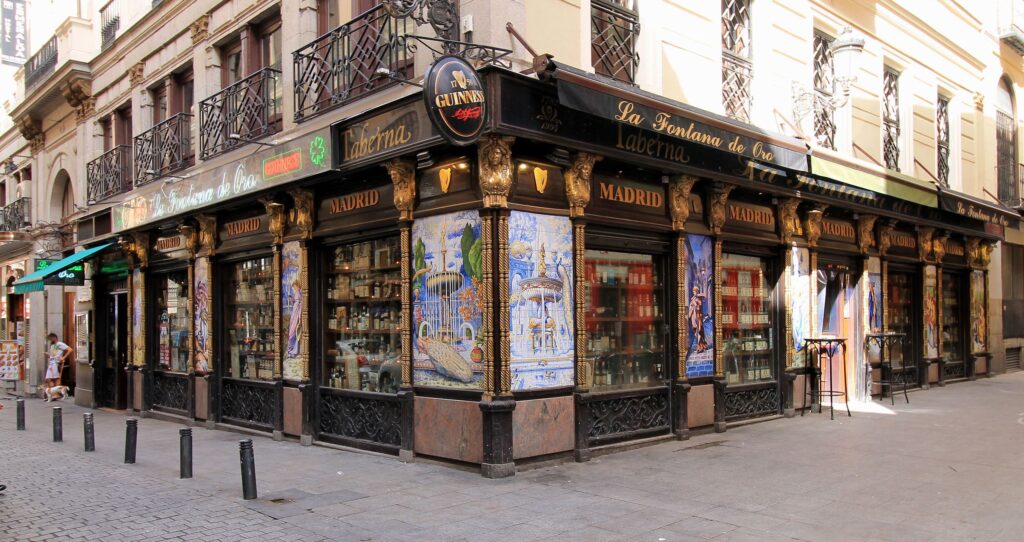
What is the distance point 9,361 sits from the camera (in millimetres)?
21047

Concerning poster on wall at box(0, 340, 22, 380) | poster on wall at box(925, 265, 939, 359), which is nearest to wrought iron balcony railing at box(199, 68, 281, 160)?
poster on wall at box(0, 340, 22, 380)

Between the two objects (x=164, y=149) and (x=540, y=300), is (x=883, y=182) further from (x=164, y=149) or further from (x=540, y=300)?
(x=164, y=149)

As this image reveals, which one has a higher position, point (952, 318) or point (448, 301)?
point (448, 301)

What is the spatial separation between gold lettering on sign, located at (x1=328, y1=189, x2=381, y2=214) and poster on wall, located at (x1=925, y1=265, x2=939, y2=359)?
13099 millimetres

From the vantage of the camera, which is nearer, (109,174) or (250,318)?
(250,318)

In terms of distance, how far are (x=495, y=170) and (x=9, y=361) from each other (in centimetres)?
1899

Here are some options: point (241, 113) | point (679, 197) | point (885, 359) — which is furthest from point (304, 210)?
point (885, 359)

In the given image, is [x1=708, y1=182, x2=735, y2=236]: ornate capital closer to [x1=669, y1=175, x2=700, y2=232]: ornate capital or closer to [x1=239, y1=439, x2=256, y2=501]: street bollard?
[x1=669, y1=175, x2=700, y2=232]: ornate capital

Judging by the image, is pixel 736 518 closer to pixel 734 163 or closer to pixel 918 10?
pixel 734 163

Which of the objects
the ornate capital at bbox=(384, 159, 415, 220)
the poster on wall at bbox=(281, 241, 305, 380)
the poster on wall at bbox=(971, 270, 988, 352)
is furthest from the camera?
the poster on wall at bbox=(971, 270, 988, 352)

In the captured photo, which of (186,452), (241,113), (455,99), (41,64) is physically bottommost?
(186,452)

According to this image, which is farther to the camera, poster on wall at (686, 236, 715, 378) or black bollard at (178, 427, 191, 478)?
poster on wall at (686, 236, 715, 378)

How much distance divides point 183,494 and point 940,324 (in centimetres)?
1618

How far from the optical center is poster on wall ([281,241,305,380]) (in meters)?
11.3
